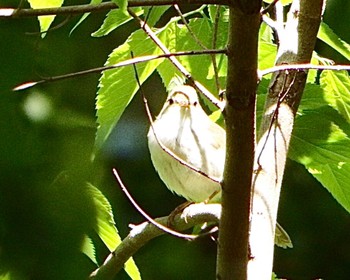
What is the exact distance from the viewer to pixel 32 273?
610 millimetres

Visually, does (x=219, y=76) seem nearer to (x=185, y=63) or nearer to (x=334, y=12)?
(x=185, y=63)

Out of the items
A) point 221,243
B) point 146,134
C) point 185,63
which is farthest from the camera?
point 146,134

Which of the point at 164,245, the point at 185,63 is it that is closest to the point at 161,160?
the point at 164,245

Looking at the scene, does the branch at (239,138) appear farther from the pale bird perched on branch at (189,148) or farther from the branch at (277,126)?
the pale bird perched on branch at (189,148)

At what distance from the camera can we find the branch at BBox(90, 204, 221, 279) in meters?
1.06

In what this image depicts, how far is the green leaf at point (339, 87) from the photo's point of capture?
1190 mm

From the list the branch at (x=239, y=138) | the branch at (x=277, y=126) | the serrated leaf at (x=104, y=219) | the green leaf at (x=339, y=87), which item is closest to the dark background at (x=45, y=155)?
the serrated leaf at (x=104, y=219)

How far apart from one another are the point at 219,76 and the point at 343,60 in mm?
557

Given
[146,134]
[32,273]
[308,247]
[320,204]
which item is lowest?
[308,247]

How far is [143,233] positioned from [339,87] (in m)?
0.37

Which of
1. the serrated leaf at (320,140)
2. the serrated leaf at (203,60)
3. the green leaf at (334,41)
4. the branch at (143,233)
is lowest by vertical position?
the branch at (143,233)

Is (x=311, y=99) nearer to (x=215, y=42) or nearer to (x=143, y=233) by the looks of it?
(x=215, y=42)

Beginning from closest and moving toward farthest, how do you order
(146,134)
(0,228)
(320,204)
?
(0,228) → (146,134) → (320,204)

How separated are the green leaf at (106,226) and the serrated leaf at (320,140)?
0.29 metres
